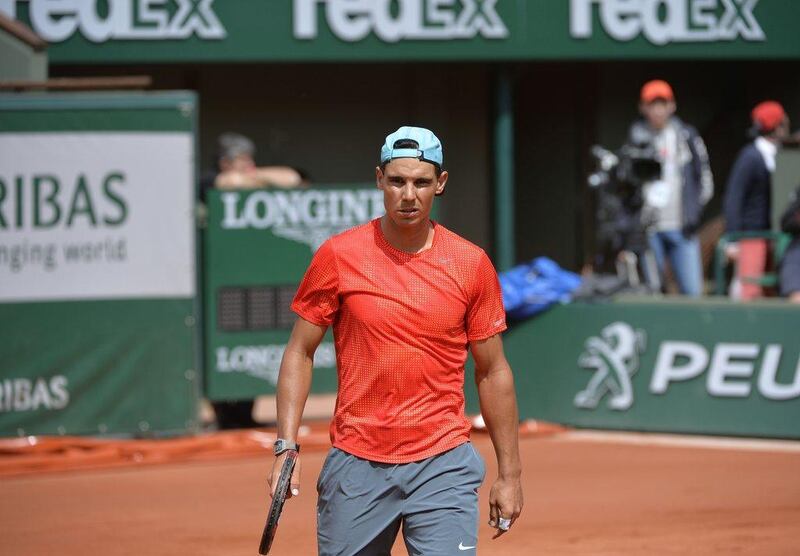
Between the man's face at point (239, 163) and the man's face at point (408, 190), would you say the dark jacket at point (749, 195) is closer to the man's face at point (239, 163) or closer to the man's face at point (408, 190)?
the man's face at point (239, 163)

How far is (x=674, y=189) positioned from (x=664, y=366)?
2234 millimetres

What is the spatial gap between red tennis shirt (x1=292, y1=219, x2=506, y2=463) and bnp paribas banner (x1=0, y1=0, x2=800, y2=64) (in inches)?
367

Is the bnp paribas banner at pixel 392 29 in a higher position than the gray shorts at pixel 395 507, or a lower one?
higher

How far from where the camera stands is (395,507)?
15.4 feet

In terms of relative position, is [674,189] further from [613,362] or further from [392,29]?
[392,29]

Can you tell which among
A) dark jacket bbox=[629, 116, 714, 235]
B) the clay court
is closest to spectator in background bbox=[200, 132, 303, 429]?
the clay court

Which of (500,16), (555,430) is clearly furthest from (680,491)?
(500,16)

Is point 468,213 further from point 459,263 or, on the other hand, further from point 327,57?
point 459,263

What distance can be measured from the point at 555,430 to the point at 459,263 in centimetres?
656

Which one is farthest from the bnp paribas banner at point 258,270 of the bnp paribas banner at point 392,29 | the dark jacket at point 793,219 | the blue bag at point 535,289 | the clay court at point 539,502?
the dark jacket at point 793,219

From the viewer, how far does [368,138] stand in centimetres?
1719

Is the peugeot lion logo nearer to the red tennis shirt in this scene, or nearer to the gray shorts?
the red tennis shirt

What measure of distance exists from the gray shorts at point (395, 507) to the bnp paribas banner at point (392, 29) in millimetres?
9625

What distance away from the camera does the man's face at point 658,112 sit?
1235 cm
